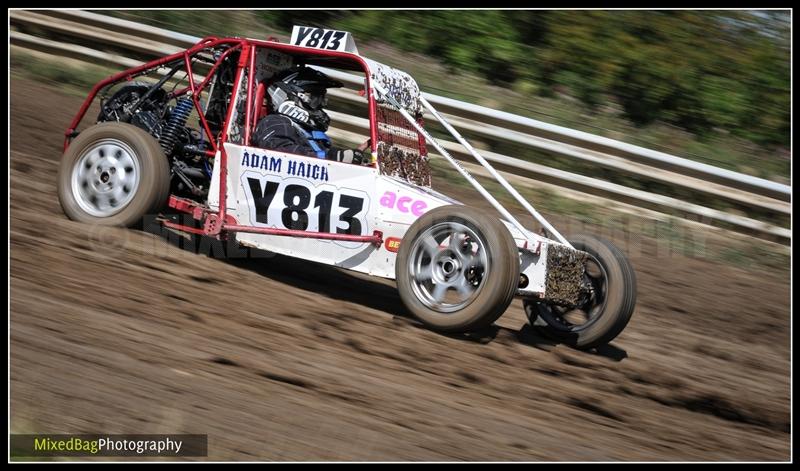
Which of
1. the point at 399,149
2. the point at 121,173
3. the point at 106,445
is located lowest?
the point at 106,445

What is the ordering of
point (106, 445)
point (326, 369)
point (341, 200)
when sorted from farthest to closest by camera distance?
point (341, 200)
point (326, 369)
point (106, 445)

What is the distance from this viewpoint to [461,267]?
540cm

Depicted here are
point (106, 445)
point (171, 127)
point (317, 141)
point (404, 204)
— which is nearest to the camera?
point (106, 445)

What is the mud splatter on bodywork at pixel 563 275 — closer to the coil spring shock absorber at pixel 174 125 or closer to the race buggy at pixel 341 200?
the race buggy at pixel 341 200

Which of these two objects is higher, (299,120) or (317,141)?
(299,120)

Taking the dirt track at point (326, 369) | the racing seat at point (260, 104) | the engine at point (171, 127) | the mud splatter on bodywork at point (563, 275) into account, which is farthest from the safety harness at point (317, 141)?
the mud splatter on bodywork at point (563, 275)

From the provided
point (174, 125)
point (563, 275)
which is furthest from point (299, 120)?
point (563, 275)

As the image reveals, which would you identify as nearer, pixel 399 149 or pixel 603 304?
pixel 603 304

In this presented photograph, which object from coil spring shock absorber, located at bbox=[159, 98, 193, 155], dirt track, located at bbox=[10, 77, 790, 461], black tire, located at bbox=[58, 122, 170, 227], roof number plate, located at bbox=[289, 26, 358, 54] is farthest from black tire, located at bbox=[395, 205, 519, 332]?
coil spring shock absorber, located at bbox=[159, 98, 193, 155]

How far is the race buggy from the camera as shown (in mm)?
5414

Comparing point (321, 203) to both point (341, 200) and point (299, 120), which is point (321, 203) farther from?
point (299, 120)

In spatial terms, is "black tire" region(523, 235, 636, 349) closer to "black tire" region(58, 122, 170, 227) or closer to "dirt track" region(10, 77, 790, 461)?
"dirt track" region(10, 77, 790, 461)

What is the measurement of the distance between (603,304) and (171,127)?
3.35 m

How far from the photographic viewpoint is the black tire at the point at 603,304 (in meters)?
5.71
